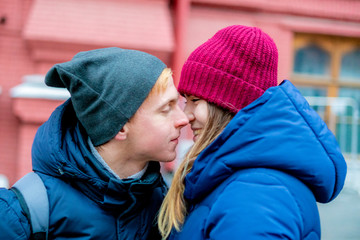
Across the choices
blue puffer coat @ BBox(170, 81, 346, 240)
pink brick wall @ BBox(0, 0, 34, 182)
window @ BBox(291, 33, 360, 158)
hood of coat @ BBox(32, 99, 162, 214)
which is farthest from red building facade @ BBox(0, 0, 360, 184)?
blue puffer coat @ BBox(170, 81, 346, 240)

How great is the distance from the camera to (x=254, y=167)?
122 centimetres

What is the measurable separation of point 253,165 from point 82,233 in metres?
0.71

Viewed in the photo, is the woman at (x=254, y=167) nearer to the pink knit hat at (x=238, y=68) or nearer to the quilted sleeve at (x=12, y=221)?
the pink knit hat at (x=238, y=68)

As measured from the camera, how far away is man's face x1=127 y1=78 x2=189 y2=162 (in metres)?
1.58

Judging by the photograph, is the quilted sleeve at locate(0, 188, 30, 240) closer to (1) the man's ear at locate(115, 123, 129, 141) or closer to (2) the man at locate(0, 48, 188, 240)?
(2) the man at locate(0, 48, 188, 240)

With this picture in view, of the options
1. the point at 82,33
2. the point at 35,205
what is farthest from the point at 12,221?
the point at 82,33

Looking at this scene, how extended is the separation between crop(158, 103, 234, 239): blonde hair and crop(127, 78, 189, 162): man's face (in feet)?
0.37

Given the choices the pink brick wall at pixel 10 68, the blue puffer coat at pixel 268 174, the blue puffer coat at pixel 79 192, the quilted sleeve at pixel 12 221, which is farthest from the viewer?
the pink brick wall at pixel 10 68

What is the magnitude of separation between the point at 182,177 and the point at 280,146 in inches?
19.2

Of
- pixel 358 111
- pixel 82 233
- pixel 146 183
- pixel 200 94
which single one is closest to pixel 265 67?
pixel 200 94

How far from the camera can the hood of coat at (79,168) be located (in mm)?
1467

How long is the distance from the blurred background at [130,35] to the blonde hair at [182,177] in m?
2.99

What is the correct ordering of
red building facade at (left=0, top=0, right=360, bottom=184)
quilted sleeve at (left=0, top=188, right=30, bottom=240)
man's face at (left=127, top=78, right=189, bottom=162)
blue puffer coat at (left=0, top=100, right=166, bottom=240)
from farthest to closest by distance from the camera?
1. red building facade at (left=0, top=0, right=360, bottom=184)
2. man's face at (left=127, top=78, right=189, bottom=162)
3. blue puffer coat at (left=0, top=100, right=166, bottom=240)
4. quilted sleeve at (left=0, top=188, right=30, bottom=240)

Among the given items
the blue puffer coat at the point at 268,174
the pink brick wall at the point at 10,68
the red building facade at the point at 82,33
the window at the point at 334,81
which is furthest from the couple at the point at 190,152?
the window at the point at 334,81
